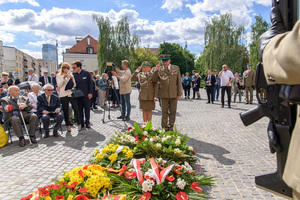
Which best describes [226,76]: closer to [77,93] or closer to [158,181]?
[77,93]

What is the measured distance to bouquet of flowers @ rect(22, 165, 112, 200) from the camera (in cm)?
264

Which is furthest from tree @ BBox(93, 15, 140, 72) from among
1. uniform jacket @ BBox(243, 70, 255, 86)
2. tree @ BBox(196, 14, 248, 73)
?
uniform jacket @ BBox(243, 70, 255, 86)

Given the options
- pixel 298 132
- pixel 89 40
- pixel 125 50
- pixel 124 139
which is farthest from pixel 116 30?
pixel 89 40

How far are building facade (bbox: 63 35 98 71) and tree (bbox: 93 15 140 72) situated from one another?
130ft

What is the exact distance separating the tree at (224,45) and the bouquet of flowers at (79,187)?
31240mm

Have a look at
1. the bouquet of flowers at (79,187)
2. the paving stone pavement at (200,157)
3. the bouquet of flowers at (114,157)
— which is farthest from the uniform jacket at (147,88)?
the bouquet of flowers at (79,187)

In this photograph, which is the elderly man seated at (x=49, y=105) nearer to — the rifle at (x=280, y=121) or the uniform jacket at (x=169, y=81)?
the uniform jacket at (x=169, y=81)

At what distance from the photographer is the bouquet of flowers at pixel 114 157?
11.4ft

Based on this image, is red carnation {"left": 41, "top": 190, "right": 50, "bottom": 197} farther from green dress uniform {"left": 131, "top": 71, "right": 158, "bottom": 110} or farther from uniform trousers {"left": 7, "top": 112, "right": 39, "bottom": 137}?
green dress uniform {"left": 131, "top": 71, "right": 158, "bottom": 110}

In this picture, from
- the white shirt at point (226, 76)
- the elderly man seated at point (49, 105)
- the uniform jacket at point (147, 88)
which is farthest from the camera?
the white shirt at point (226, 76)

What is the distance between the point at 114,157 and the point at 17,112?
456 centimetres

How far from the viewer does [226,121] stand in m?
9.02

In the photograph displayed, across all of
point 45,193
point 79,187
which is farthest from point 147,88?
point 45,193

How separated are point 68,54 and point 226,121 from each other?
7053 centimetres
